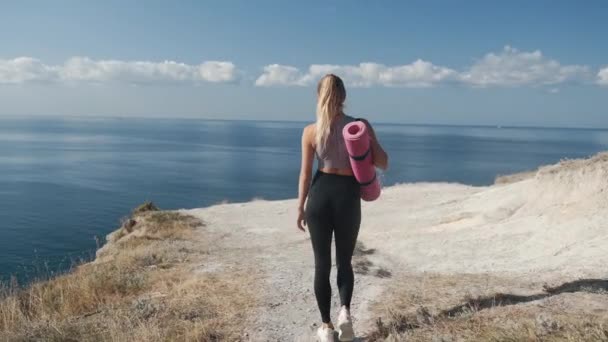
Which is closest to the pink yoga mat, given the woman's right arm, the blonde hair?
the woman's right arm

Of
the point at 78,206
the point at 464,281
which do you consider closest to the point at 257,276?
the point at 464,281

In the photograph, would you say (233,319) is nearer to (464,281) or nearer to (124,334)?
(124,334)

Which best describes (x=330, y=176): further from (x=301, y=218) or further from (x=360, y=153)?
(x=301, y=218)

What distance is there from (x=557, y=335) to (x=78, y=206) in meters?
44.9

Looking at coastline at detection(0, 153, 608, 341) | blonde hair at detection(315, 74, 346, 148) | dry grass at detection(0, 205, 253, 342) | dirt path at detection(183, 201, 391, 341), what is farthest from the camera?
dirt path at detection(183, 201, 391, 341)

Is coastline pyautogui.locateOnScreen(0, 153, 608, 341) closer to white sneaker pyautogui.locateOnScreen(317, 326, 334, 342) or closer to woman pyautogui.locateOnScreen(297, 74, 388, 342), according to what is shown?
white sneaker pyautogui.locateOnScreen(317, 326, 334, 342)

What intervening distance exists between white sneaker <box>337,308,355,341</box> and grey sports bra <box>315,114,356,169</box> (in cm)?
156

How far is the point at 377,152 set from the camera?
503 centimetres

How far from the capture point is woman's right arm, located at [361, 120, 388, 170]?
195 inches

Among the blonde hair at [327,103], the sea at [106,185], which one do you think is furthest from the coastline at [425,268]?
the sea at [106,185]

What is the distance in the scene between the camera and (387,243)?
15.1 metres

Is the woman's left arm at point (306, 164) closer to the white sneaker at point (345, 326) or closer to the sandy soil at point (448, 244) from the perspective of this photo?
the white sneaker at point (345, 326)

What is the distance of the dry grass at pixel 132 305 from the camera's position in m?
6.09

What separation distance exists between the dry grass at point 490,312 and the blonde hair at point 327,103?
232cm
